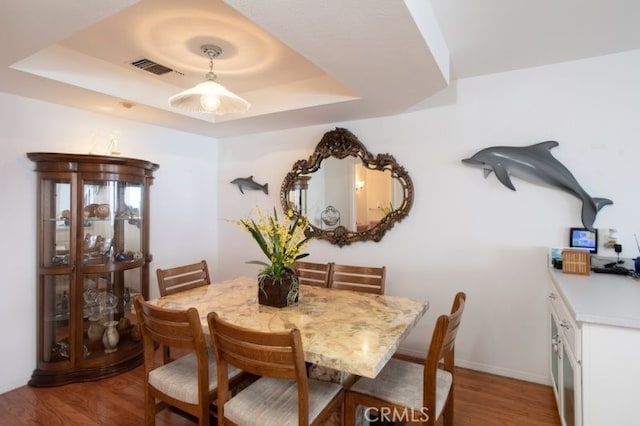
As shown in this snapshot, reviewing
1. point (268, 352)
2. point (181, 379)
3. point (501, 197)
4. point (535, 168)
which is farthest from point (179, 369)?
point (535, 168)

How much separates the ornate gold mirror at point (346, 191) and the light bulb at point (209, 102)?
142cm

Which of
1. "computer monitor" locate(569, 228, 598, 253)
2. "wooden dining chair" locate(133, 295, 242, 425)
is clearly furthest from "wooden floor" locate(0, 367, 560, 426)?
"computer monitor" locate(569, 228, 598, 253)

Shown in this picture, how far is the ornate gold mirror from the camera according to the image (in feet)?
10.2

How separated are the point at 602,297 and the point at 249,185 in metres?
3.31

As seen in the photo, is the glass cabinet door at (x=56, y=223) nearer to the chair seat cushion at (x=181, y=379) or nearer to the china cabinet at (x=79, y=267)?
the china cabinet at (x=79, y=267)

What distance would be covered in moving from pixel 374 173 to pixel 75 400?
2988mm

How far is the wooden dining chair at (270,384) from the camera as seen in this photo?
130 cm

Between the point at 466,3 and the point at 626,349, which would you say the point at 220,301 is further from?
the point at 466,3

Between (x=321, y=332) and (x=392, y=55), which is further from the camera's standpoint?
(x=392, y=55)

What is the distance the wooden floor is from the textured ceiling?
7.46 feet

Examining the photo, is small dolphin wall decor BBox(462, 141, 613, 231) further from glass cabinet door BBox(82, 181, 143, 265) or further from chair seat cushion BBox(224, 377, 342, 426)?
glass cabinet door BBox(82, 181, 143, 265)

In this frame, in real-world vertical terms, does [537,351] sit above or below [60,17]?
below

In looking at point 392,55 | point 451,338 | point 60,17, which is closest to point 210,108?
point 60,17

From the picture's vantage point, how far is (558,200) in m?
2.48
